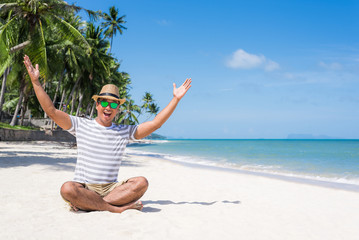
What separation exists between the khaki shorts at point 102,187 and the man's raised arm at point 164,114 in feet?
2.32

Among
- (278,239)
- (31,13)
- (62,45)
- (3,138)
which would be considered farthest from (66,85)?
(278,239)

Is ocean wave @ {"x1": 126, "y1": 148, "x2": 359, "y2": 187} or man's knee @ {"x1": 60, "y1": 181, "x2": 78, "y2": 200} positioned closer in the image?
man's knee @ {"x1": 60, "y1": 181, "x2": 78, "y2": 200}

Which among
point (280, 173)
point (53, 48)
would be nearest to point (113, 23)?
point (53, 48)

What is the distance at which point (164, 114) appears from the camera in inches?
133

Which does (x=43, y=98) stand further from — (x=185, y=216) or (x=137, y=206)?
(x=185, y=216)

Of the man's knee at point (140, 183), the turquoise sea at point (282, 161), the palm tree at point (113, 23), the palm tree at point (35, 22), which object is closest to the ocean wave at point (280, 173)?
the turquoise sea at point (282, 161)

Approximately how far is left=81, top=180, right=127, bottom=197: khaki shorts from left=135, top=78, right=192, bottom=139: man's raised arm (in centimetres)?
71

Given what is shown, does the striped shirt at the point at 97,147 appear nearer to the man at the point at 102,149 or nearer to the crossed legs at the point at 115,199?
the man at the point at 102,149

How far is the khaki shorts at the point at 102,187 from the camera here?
11.7 ft

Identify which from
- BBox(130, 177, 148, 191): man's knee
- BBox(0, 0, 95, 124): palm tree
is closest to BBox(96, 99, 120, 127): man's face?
BBox(130, 177, 148, 191): man's knee

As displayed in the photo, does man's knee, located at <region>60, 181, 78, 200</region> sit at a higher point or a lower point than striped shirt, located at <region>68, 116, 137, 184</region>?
lower

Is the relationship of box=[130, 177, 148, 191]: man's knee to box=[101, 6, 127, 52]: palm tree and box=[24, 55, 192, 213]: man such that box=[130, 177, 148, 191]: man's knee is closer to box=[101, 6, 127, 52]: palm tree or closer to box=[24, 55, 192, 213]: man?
box=[24, 55, 192, 213]: man

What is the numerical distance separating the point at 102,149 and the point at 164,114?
0.86 meters

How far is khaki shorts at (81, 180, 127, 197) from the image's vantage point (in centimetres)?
357
